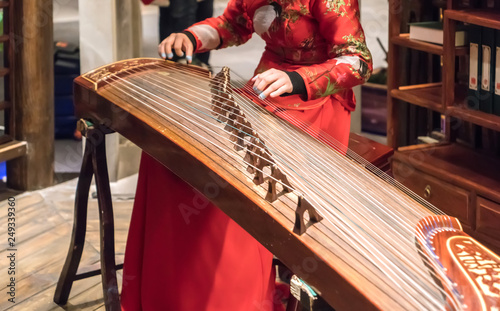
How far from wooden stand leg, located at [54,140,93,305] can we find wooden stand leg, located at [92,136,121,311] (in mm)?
81

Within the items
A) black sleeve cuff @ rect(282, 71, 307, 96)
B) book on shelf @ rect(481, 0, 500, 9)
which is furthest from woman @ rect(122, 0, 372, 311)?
book on shelf @ rect(481, 0, 500, 9)

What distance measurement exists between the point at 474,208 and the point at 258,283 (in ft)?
3.24

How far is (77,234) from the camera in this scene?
2342 millimetres

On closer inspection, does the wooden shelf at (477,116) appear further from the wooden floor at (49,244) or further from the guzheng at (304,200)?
the wooden floor at (49,244)

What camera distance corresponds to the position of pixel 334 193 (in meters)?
1.38

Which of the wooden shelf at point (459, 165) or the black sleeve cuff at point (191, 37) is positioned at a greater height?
the black sleeve cuff at point (191, 37)

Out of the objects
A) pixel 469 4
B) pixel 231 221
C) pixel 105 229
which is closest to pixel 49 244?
pixel 105 229

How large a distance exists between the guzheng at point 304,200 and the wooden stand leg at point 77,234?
29 cm

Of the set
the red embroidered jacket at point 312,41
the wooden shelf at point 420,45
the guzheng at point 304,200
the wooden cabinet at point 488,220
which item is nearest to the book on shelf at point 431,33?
the wooden shelf at point 420,45

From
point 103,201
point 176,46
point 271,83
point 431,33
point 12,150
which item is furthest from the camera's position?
point 12,150

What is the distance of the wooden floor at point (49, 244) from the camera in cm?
248

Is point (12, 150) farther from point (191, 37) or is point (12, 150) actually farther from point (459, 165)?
point (459, 165)

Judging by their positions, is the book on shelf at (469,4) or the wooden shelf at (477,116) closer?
the wooden shelf at (477,116)

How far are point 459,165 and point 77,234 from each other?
1.47m
